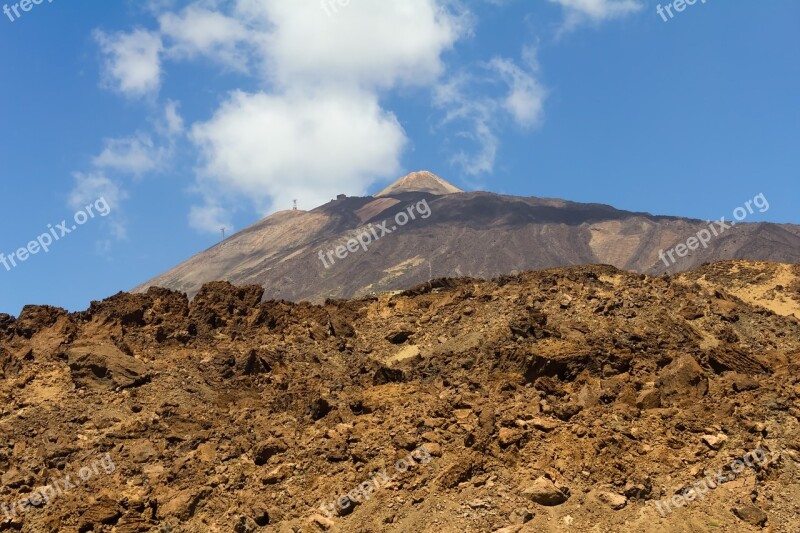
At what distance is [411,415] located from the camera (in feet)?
48.7

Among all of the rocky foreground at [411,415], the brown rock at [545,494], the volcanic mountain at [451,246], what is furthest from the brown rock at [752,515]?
the volcanic mountain at [451,246]

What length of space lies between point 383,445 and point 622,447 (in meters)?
4.20

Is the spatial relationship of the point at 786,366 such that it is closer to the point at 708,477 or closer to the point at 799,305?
the point at 708,477

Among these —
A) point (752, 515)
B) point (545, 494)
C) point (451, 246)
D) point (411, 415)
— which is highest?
point (451, 246)

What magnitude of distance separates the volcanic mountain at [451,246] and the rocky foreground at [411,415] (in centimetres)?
6477

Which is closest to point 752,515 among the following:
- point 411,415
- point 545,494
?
point 545,494

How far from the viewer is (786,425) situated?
43.2ft

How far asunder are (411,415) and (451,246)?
99686mm

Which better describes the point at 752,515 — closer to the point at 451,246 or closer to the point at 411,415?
the point at 411,415

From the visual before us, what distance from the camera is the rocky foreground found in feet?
39.9

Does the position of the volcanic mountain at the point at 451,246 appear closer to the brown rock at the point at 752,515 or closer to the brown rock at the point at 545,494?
the brown rock at the point at 545,494

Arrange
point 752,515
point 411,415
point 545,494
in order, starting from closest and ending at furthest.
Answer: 1. point 752,515
2. point 545,494
3. point 411,415

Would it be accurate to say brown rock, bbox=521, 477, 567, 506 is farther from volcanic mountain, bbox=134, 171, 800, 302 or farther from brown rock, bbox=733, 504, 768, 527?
volcanic mountain, bbox=134, 171, 800, 302

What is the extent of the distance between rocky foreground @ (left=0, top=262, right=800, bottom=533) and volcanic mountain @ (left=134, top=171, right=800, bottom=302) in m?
64.8
